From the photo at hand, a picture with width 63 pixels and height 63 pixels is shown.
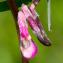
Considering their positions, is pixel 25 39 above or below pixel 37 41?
above

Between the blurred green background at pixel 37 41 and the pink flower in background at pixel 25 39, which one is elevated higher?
the pink flower in background at pixel 25 39

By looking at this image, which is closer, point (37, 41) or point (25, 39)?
point (25, 39)

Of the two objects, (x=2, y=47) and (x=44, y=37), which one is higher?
(x=44, y=37)

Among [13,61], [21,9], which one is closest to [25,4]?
[21,9]

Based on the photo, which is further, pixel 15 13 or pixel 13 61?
pixel 13 61

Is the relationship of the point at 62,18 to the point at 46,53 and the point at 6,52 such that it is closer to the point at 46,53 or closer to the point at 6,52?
the point at 46,53

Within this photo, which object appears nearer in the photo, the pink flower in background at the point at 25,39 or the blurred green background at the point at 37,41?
the pink flower in background at the point at 25,39

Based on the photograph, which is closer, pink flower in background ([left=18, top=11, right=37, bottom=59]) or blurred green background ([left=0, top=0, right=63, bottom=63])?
pink flower in background ([left=18, top=11, right=37, bottom=59])

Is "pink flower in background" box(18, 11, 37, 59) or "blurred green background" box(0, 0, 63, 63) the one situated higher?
"pink flower in background" box(18, 11, 37, 59)
